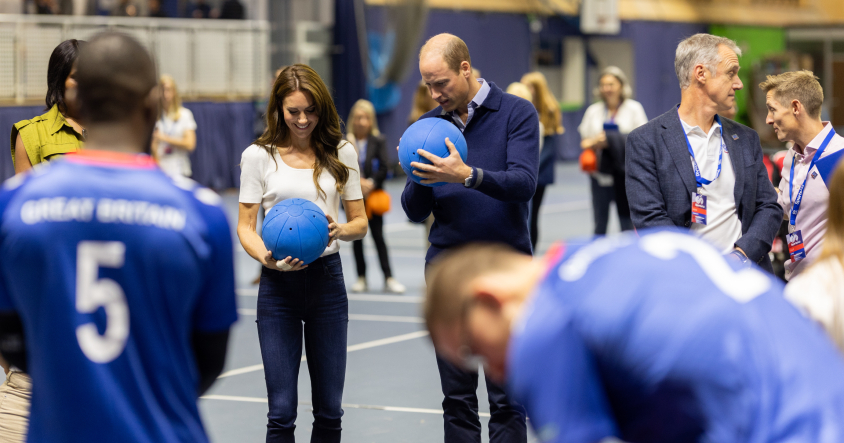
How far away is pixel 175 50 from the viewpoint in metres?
19.3

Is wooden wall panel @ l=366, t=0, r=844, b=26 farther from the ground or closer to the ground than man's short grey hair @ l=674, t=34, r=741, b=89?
farther from the ground

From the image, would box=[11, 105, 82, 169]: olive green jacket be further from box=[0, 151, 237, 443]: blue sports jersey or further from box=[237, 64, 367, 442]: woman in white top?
box=[0, 151, 237, 443]: blue sports jersey

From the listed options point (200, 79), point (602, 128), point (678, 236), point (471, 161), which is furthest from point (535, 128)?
point (200, 79)

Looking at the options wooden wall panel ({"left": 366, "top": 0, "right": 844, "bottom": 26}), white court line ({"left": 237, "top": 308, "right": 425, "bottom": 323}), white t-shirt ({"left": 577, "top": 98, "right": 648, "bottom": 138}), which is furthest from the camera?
wooden wall panel ({"left": 366, "top": 0, "right": 844, "bottom": 26})

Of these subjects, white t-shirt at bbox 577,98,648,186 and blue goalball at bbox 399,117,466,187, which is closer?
blue goalball at bbox 399,117,466,187

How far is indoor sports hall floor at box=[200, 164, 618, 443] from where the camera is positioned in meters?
5.59

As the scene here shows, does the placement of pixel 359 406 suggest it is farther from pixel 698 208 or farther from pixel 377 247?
pixel 377 247

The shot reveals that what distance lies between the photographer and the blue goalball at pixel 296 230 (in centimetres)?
395

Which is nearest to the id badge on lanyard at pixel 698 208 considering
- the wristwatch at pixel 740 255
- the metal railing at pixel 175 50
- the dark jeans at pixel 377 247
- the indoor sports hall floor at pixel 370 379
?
the wristwatch at pixel 740 255

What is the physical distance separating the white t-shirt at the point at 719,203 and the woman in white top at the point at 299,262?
1600 mm

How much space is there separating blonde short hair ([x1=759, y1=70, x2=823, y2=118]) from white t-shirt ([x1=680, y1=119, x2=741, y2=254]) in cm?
70

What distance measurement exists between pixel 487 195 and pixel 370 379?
114 inches

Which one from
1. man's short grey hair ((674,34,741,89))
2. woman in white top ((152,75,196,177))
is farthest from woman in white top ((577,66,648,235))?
man's short grey hair ((674,34,741,89))

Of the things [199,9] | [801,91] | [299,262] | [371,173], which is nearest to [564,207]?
[371,173]
